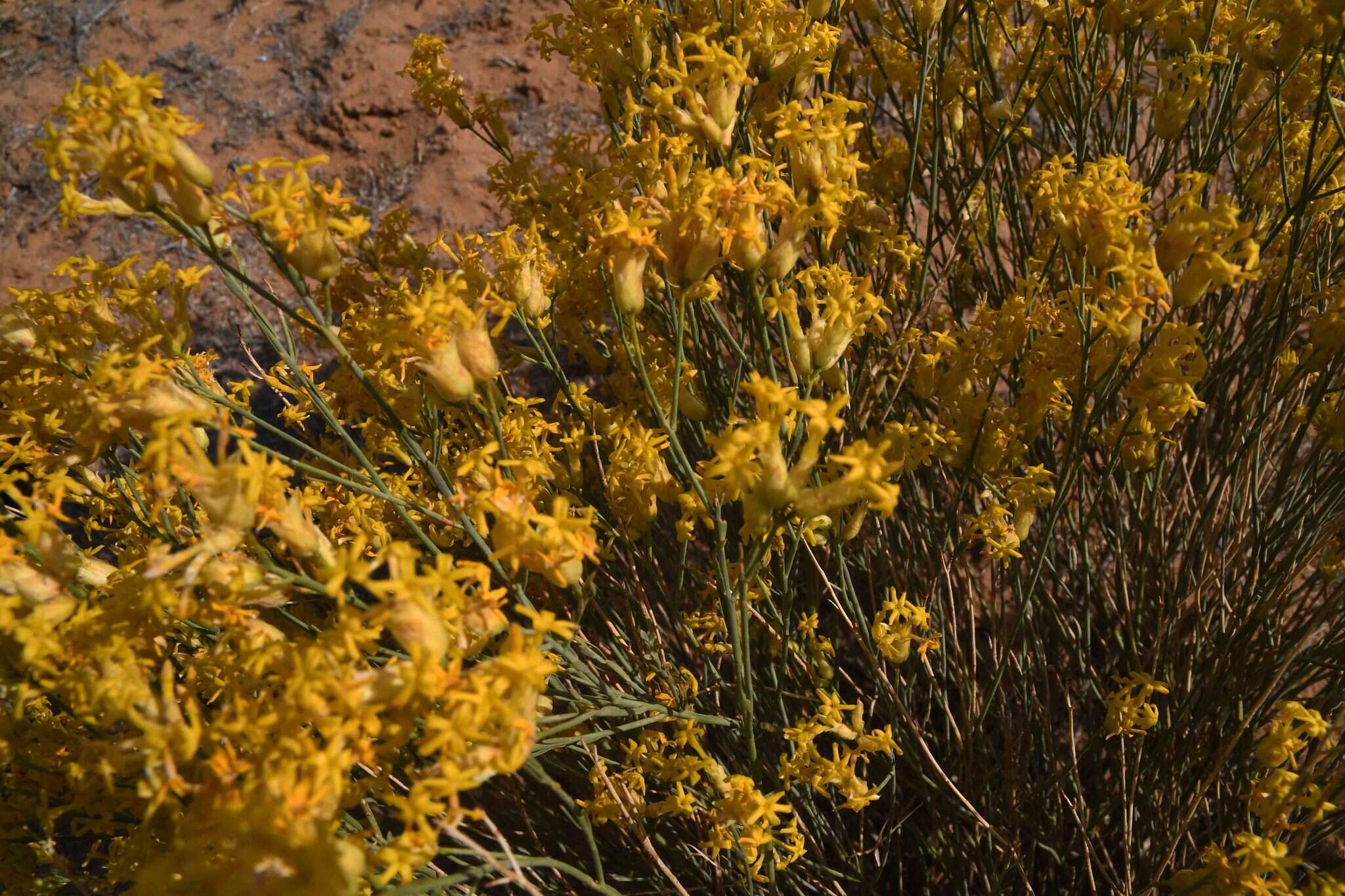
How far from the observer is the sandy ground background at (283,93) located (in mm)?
4434

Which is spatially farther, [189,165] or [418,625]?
[189,165]

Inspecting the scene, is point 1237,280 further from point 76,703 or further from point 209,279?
point 209,279

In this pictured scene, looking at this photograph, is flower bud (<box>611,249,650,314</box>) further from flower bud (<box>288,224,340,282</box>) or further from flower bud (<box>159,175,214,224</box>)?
flower bud (<box>159,175,214,224</box>)

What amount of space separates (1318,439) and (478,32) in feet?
15.0

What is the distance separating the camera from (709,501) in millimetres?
1360

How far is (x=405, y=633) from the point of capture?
0.96 metres

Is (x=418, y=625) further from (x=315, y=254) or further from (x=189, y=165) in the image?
(x=189, y=165)

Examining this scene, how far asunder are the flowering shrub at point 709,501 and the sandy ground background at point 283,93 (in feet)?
7.49

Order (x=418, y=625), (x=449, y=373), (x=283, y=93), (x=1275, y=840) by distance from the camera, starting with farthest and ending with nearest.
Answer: (x=283, y=93) → (x=1275, y=840) → (x=449, y=373) → (x=418, y=625)

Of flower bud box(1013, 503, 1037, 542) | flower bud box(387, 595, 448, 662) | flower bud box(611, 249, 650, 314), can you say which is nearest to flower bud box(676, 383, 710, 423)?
flower bud box(611, 249, 650, 314)

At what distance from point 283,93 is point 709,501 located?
4678mm

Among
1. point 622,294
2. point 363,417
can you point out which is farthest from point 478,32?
point 622,294

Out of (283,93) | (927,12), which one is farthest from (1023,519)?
(283,93)

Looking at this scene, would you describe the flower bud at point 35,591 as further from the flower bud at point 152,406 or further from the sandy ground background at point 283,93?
the sandy ground background at point 283,93
